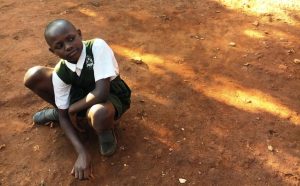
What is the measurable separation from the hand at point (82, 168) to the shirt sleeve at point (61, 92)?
1.21ft

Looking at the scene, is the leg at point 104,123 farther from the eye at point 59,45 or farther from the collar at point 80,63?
the eye at point 59,45

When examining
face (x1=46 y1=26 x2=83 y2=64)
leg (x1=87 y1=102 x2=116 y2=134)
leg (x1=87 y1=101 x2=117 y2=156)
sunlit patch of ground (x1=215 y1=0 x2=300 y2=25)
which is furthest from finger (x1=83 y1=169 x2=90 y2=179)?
sunlit patch of ground (x1=215 y1=0 x2=300 y2=25)

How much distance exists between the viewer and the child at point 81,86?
8.02 feet

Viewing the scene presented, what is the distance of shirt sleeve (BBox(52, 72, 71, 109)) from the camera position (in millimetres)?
2657

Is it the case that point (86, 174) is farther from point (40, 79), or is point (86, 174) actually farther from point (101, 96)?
point (40, 79)

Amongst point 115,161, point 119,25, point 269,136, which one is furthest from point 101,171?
point 119,25

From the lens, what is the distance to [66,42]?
243cm

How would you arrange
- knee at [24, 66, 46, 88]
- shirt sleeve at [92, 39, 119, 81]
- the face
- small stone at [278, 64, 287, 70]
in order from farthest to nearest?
small stone at [278, 64, 287, 70]
knee at [24, 66, 46, 88]
shirt sleeve at [92, 39, 119, 81]
the face

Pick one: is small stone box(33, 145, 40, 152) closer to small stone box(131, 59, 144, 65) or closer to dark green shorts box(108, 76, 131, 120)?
dark green shorts box(108, 76, 131, 120)

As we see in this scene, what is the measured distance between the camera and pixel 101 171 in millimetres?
2723

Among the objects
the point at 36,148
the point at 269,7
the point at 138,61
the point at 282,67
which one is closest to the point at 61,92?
the point at 36,148

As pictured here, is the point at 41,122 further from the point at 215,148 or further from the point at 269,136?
the point at 269,136

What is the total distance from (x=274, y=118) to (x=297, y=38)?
1.31m

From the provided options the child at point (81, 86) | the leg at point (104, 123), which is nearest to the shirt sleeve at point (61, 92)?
the child at point (81, 86)
